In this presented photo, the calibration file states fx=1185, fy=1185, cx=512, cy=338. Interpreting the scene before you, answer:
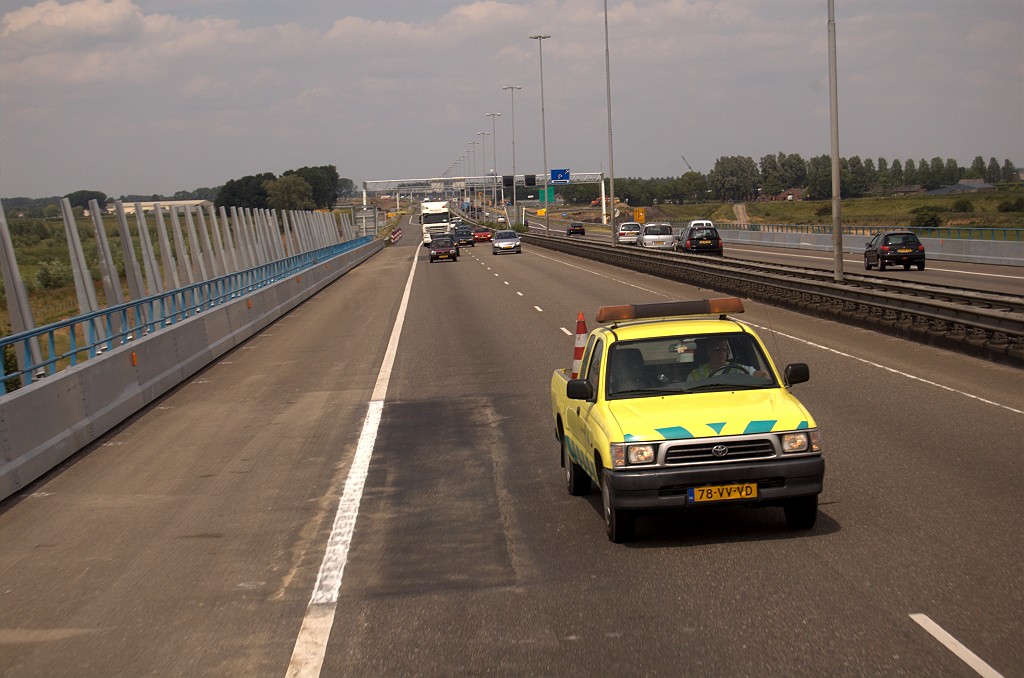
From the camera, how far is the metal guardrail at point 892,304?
19375mm

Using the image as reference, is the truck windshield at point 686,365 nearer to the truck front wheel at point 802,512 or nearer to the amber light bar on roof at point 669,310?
the amber light bar on roof at point 669,310

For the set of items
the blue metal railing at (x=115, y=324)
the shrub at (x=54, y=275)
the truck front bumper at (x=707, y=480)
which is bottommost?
the shrub at (x=54, y=275)

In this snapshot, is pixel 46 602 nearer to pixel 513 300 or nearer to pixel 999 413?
pixel 999 413

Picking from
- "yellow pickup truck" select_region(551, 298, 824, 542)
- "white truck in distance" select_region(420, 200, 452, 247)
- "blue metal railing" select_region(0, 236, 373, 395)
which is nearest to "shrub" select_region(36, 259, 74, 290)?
"blue metal railing" select_region(0, 236, 373, 395)

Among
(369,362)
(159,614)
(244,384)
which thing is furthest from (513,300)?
(159,614)

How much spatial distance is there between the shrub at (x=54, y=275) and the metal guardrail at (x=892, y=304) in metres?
24.9

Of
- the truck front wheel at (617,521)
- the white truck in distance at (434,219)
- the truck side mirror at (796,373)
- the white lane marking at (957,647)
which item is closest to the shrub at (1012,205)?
the white truck in distance at (434,219)

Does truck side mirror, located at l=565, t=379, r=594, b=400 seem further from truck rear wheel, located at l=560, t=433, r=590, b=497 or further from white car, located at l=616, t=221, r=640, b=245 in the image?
white car, located at l=616, t=221, r=640, b=245

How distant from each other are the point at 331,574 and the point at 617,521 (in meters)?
1.97

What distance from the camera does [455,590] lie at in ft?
24.1

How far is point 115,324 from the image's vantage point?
19625mm

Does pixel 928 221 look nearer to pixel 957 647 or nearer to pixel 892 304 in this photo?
pixel 892 304

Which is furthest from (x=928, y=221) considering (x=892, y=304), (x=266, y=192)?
(x=266, y=192)

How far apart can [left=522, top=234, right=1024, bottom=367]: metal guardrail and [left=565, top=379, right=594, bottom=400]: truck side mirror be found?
38.7 ft
